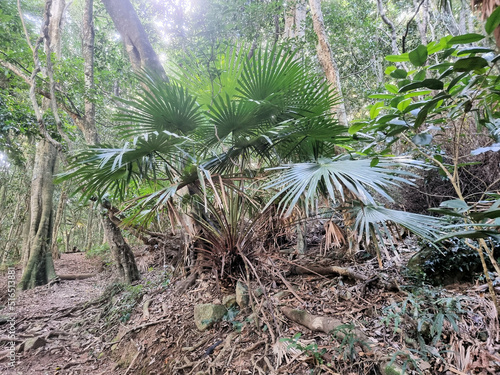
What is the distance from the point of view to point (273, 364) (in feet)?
4.61

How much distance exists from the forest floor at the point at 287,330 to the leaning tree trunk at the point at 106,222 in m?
0.38

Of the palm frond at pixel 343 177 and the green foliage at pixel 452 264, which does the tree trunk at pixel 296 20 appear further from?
the green foliage at pixel 452 264

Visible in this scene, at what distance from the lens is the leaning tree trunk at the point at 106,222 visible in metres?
3.33

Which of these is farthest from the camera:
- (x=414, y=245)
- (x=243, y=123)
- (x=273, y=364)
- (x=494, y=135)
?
(x=414, y=245)

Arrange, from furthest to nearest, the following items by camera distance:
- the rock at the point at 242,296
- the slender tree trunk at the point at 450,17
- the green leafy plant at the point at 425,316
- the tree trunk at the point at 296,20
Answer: the tree trunk at the point at 296,20, the slender tree trunk at the point at 450,17, the rock at the point at 242,296, the green leafy plant at the point at 425,316

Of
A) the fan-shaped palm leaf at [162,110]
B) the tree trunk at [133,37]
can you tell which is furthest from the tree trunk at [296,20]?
the fan-shaped palm leaf at [162,110]

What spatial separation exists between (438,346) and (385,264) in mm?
849

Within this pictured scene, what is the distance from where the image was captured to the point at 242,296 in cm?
193

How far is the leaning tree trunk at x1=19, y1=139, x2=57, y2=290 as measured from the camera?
14.3 feet

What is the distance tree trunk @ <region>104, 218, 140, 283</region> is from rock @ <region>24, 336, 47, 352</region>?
3.23 ft

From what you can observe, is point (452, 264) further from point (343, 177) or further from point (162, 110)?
point (162, 110)

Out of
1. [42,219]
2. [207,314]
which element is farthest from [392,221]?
[42,219]

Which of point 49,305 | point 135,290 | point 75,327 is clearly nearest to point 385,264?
point 135,290

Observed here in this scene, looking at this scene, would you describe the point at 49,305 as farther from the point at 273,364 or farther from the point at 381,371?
the point at 381,371
